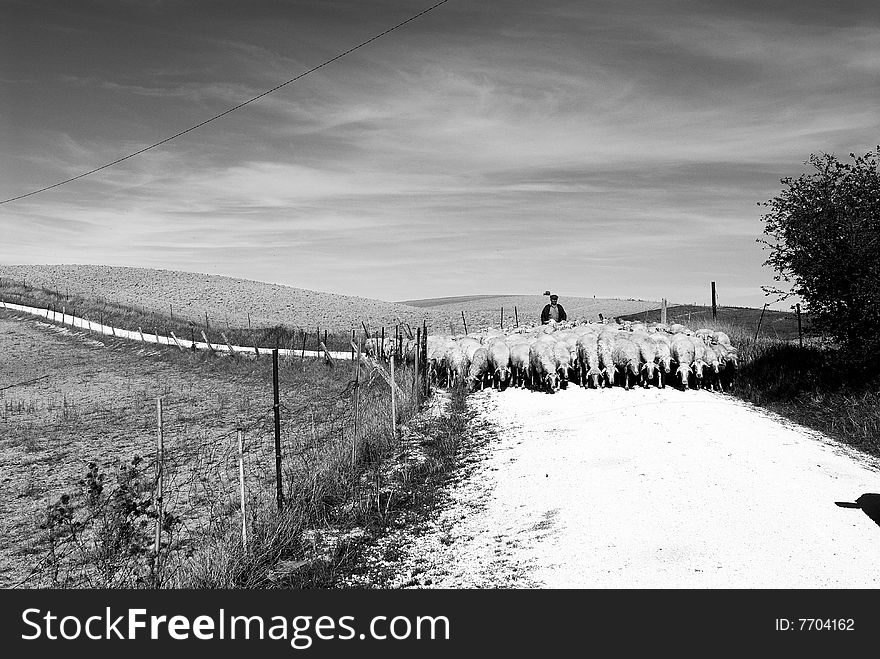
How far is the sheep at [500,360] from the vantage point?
21734 millimetres

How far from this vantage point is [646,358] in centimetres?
2078

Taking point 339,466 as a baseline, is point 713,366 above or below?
above

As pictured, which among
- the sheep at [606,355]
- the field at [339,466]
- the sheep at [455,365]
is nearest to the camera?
the field at [339,466]

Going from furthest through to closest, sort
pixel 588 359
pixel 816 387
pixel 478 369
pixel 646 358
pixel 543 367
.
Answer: pixel 478 369
pixel 543 367
pixel 588 359
pixel 646 358
pixel 816 387

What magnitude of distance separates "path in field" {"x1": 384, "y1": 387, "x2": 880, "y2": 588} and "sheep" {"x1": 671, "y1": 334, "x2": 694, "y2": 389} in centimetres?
315

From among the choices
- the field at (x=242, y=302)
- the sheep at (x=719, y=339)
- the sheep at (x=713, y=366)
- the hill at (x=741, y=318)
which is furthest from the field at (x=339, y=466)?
the field at (x=242, y=302)

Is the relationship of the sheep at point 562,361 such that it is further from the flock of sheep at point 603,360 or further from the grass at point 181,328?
the grass at point 181,328

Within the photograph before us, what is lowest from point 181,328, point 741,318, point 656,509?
point 656,509

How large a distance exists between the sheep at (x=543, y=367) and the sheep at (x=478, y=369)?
4.70 feet

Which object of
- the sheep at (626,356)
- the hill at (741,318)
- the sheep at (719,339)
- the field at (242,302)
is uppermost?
the field at (242,302)

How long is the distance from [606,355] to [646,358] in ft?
3.73

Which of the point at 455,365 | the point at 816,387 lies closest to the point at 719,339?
the point at 816,387

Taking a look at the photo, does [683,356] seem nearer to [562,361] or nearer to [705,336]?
[705,336]

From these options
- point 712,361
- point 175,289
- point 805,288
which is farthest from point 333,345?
point 175,289
